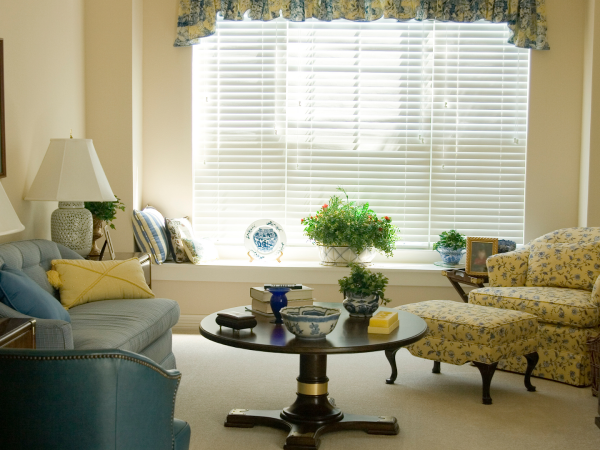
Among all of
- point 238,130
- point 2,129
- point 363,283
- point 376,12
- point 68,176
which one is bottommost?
point 363,283

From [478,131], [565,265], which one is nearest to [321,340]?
[565,265]

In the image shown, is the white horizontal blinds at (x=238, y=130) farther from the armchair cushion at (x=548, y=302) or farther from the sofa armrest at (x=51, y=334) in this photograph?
the sofa armrest at (x=51, y=334)

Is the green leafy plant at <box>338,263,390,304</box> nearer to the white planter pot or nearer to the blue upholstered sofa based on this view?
the blue upholstered sofa

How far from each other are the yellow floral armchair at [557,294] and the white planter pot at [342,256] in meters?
1.04

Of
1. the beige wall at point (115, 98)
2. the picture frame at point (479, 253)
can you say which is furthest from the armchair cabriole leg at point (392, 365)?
the beige wall at point (115, 98)

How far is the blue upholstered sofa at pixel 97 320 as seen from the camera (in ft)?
8.45

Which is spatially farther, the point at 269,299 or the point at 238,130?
the point at 238,130

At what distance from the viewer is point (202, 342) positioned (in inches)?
191

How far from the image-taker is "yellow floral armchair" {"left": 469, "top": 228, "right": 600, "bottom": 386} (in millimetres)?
3826

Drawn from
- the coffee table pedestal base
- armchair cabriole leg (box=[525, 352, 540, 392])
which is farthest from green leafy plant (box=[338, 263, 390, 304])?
armchair cabriole leg (box=[525, 352, 540, 392])

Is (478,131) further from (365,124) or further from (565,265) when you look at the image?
(565,265)

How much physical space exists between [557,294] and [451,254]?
118 centimetres

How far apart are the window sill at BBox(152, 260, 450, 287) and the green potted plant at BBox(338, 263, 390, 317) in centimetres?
185

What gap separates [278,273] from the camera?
16.8 feet
